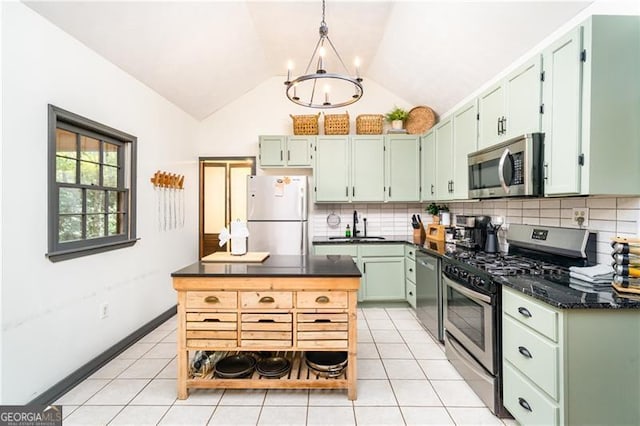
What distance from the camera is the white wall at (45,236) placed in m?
1.79

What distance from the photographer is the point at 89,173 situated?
247 cm

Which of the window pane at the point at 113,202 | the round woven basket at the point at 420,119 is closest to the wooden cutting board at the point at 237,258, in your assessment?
the window pane at the point at 113,202

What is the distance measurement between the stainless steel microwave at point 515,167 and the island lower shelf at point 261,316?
4.07 ft

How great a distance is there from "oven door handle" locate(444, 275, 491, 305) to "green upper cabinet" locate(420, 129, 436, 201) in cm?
146

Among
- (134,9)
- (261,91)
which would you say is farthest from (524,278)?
(261,91)

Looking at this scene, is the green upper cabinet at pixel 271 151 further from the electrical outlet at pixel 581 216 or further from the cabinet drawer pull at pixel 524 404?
the cabinet drawer pull at pixel 524 404

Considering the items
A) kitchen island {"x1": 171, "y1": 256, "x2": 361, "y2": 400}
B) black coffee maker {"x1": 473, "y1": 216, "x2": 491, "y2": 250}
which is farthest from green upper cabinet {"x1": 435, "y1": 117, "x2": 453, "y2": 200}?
kitchen island {"x1": 171, "y1": 256, "x2": 361, "y2": 400}

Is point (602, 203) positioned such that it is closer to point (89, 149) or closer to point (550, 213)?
point (550, 213)

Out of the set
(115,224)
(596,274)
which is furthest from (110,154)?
(596,274)

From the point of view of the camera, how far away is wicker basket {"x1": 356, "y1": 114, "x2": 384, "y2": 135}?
4137 mm

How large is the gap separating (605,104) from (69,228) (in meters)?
3.46

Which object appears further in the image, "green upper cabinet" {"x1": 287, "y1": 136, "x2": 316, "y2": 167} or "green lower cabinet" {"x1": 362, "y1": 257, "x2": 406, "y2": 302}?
"green upper cabinet" {"x1": 287, "y1": 136, "x2": 316, "y2": 167}

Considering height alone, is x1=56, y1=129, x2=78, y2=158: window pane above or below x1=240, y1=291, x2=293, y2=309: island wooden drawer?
above

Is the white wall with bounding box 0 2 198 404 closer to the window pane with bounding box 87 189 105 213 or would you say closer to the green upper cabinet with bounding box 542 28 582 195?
the window pane with bounding box 87 189 105 213
